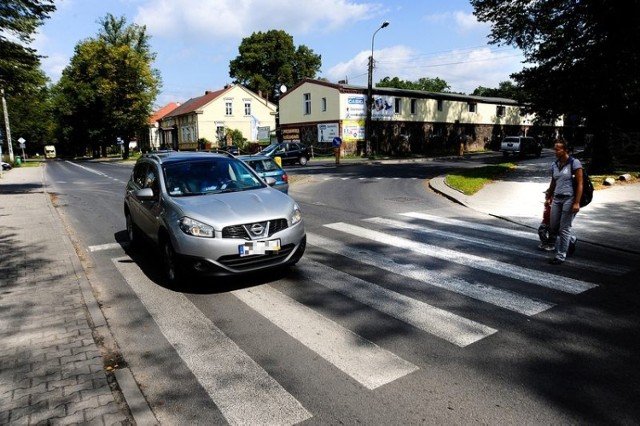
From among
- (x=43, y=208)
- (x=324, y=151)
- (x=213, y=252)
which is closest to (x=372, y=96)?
(x=324, y=151)

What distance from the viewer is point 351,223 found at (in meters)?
10.0

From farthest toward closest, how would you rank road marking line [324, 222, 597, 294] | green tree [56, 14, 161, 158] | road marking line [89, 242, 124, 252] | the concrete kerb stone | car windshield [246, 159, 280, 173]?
green tree [56, 14, 161, 158]
car windshield [246, 159, 280, 173]
road marking line [89, 242, 124, 252]
road marking line [324, 222, 597, 294]
the concrete kerb stone

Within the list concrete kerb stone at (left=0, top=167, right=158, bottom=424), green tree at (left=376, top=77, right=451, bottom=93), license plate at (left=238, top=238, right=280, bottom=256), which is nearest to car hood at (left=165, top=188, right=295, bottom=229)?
license plate at (left=238, top=238, right=280, bottom=256)

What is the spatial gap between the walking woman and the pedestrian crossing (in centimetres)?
54

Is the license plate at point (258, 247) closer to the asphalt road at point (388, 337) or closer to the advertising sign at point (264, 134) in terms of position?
the asphalt road at point (388, 337)

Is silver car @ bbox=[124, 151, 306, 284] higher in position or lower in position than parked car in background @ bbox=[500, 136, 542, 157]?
lower

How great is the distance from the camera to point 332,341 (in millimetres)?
4191

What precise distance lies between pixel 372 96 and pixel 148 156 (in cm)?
3540

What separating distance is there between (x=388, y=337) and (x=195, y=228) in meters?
2.71

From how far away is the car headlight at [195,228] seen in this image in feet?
17.5

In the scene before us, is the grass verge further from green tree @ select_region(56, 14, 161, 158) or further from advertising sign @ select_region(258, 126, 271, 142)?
green tree @ select_region(56, 14, 161, 158)

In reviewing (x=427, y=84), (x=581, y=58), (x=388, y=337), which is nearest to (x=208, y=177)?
(x=388, y=337)

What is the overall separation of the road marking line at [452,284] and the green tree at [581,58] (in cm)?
1423

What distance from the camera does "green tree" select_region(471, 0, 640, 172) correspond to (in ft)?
51.4
